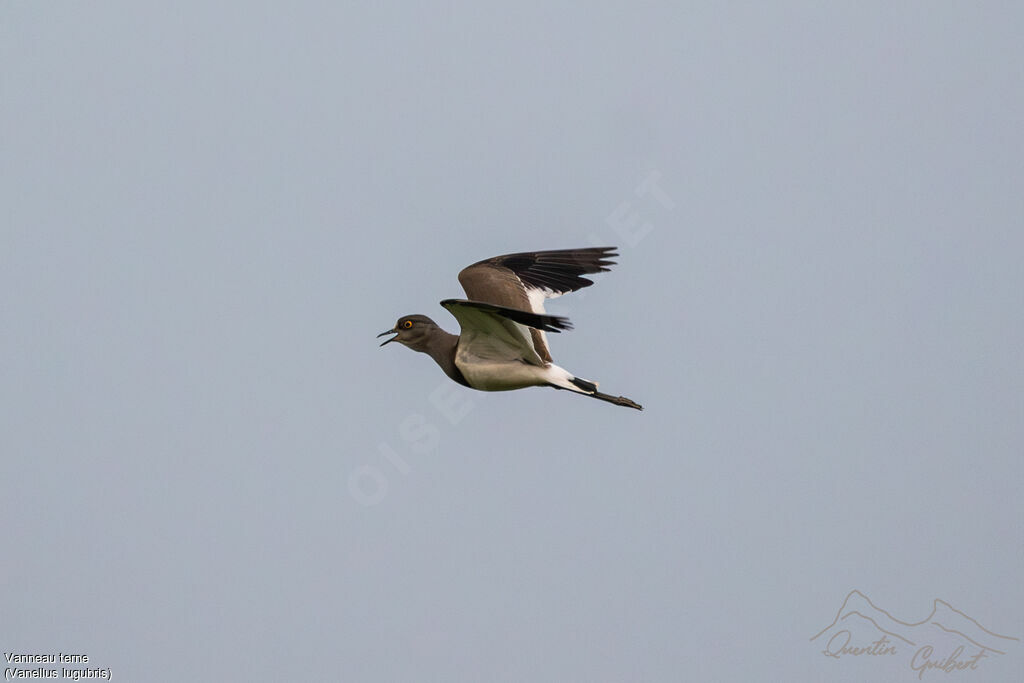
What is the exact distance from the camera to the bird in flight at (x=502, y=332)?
52.8 feet

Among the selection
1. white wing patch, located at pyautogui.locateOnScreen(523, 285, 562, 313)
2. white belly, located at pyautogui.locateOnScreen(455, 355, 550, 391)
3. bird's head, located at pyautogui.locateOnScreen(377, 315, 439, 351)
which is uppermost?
white wing patch, located at pyautogui.locateOnScreen(523, 285, 562, 313)

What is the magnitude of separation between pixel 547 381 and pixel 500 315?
158 centimetres

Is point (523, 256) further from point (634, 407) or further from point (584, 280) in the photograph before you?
point (634, 407)

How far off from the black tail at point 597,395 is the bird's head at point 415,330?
201 centimetres

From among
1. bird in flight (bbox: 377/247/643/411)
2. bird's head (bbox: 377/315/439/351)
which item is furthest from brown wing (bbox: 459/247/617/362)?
bird's head (bbox: 377/315/439/351)

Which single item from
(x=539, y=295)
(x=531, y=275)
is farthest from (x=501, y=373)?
(x=531, y=275)

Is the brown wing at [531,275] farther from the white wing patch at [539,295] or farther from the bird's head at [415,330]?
the bird's head at [415,330]

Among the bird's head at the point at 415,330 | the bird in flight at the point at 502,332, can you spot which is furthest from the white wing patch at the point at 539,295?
the bird's head at the point at 415,330

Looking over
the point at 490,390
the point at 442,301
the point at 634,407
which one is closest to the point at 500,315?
the point at 442,301

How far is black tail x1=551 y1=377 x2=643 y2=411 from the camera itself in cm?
1686

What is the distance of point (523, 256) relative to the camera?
65.7 feet

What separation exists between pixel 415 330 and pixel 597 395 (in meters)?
2.79

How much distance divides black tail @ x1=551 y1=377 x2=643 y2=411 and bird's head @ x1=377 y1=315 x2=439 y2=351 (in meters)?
2.01

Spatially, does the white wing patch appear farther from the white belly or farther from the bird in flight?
the white belly
